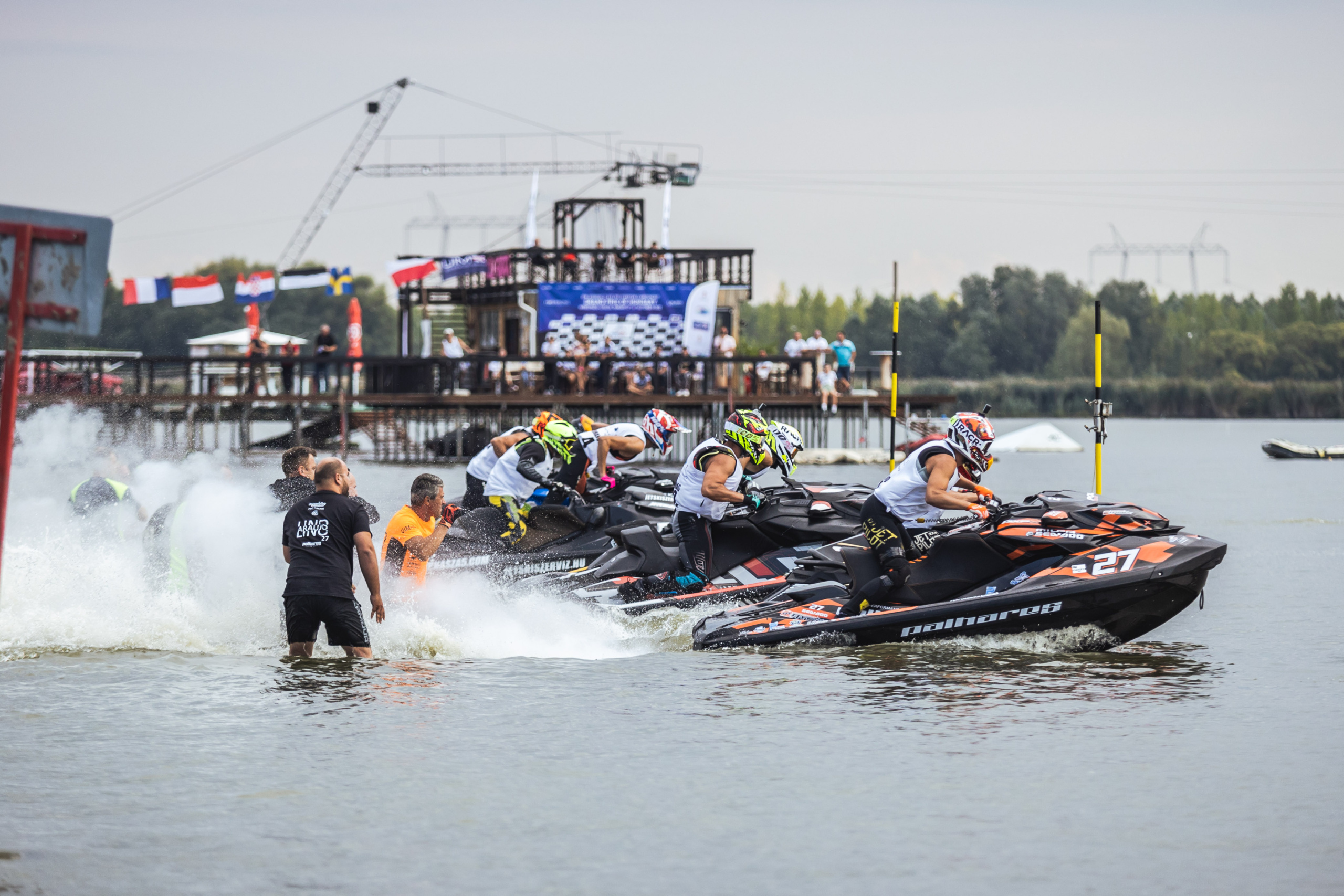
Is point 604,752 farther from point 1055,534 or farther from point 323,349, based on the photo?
point 323,349

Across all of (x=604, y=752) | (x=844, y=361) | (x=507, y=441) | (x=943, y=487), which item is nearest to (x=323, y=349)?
(x=844, y=361)

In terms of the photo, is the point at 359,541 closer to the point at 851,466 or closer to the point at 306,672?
the point at 306,672

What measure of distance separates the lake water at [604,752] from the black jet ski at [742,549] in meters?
0.32

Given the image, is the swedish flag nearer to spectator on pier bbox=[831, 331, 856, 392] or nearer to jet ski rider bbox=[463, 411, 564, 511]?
spectator on pier bbox=[831, 331, 856, 392]

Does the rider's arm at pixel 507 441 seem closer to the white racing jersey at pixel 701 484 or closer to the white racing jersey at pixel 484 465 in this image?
the white racing jersey at pixel 484 465

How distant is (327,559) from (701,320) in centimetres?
3688

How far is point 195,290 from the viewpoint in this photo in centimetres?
4669

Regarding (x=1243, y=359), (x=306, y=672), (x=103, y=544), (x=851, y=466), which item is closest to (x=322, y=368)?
(x=851, y=466)

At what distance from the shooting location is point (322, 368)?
148 feet

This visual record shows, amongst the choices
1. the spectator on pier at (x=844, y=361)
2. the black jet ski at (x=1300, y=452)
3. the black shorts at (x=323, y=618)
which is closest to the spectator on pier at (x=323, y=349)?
the spectator on pier at (x=844, y=361)

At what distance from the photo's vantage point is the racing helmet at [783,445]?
1255cm

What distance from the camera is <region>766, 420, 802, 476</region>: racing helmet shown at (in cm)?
1255

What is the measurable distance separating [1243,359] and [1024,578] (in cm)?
11233

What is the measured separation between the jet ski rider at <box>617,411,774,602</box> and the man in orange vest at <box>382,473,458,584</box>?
1.93 meters
